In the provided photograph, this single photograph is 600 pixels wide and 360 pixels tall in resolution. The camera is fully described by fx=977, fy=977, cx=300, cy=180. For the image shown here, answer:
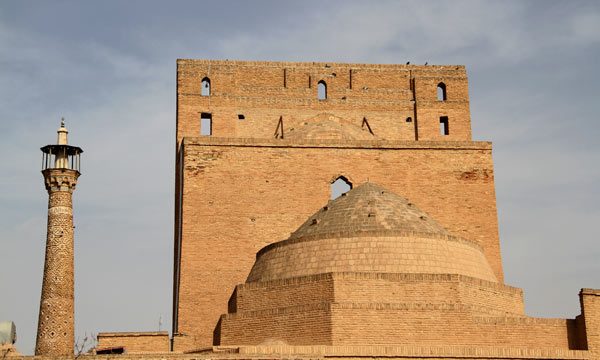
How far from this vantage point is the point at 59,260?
2148 cm

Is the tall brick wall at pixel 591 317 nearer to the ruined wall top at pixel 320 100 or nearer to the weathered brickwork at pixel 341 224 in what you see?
the weathered brickwork at pixel 341 224

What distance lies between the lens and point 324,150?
85.9 feet

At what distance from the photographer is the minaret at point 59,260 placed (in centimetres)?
2072

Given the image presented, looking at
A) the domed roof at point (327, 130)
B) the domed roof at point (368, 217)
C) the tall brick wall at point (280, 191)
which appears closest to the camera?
the domed roof at point (368, 217)

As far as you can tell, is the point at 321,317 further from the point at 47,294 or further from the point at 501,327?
the point at 47,294

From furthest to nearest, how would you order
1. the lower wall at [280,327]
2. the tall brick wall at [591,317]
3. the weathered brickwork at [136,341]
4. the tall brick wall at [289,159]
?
the tall brick wall at [289,159] < the weathered brickwork at [136,341] < the tall brick wall at [591,317] < the lower wall at [280,327]

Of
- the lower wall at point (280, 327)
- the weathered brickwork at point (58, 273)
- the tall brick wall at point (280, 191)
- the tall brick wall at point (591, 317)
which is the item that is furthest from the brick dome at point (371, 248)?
the weathered brickwork at point (58, 273)

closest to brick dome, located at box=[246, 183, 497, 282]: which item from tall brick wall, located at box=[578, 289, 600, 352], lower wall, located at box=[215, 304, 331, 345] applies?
lower wall, located at box=[215, 304, 331, 345]

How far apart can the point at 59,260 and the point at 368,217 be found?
6.85m

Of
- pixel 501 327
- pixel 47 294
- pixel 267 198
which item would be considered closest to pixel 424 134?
pixel 267 198

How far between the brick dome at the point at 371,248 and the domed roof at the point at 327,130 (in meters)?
5.50

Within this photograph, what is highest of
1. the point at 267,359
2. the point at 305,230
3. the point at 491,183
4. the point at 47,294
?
the point at 491,183

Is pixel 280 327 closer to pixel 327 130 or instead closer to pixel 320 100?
pixel 327 130

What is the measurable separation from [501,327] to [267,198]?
8372 millimetres
